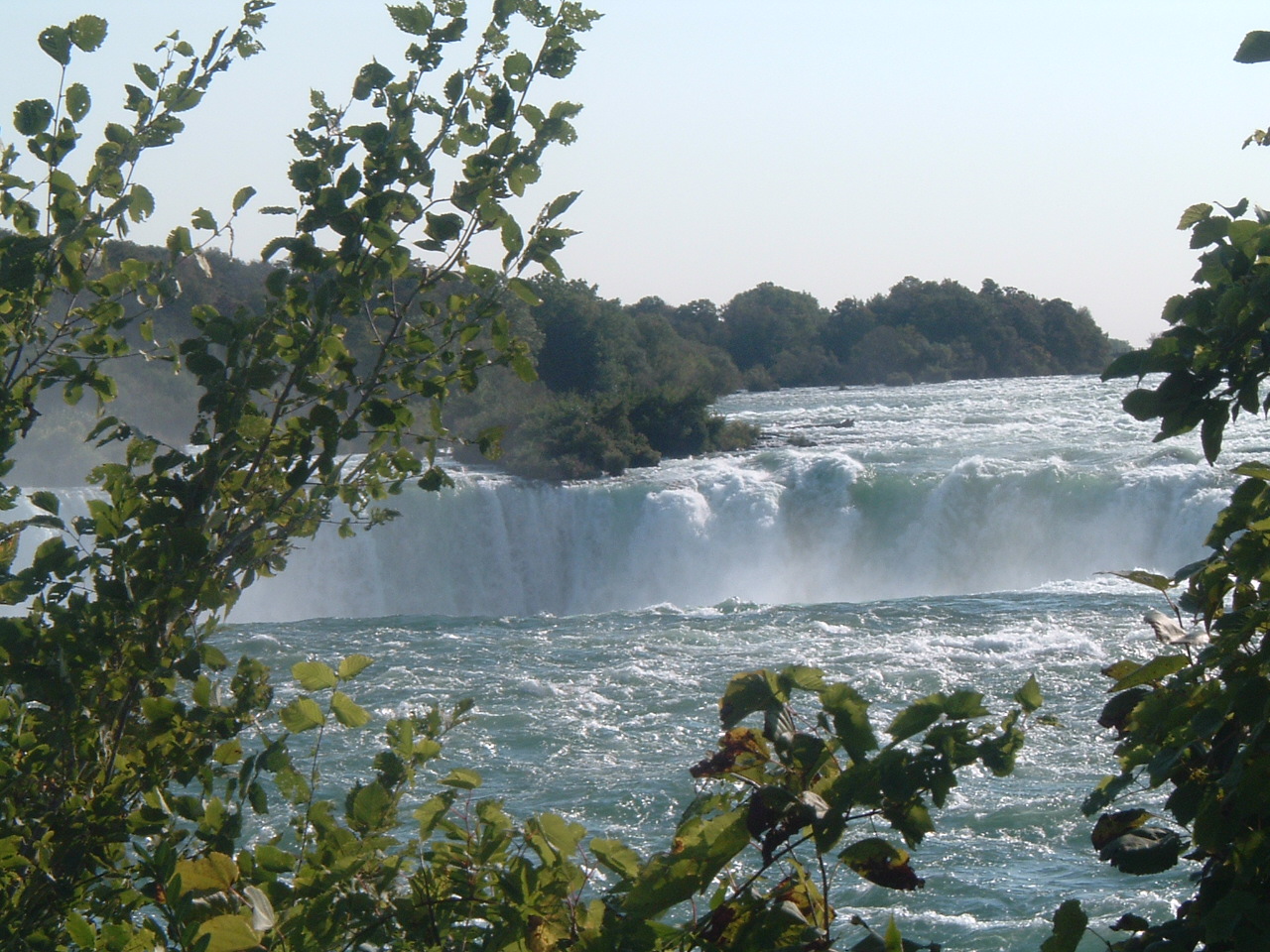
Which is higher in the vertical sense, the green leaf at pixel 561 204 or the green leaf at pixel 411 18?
the green leaf at pixel 411 18

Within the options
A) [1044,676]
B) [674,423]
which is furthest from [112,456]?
[1044,676]

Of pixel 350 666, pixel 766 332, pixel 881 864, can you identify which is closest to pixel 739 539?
pixel 350 666

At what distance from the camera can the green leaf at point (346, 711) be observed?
1358 millimetres

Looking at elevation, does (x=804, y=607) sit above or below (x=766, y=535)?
below

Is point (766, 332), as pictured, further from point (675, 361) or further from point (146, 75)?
point (146, 75)

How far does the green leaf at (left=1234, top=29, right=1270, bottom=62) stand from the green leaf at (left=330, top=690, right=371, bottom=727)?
3.69ft

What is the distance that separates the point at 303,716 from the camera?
135cm

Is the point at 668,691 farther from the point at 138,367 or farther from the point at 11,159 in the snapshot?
the point at 138,367

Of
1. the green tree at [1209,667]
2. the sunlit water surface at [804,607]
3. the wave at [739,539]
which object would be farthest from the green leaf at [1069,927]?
the wave at [739,539]

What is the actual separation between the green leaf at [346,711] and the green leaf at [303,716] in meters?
0.02

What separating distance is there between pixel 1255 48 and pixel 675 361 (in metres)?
33.7

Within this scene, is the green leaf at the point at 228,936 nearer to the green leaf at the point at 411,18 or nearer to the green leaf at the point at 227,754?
the green leaf at the point at 227,754

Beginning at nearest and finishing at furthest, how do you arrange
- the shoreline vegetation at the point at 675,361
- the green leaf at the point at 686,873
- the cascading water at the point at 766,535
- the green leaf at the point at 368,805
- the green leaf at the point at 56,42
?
the green leaf at the point at 686,873 < the green leaf at the point at 368,805 < the green leaf at the point at 56,42 < the cascading water at the point at 766,535 < the shoreline vegetation at the point at 675,361

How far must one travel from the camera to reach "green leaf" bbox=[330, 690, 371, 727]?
4.46 ft
